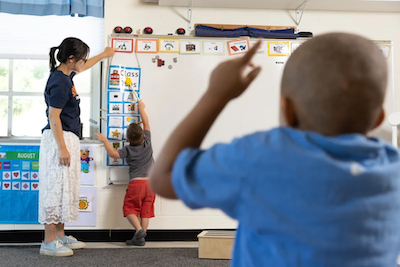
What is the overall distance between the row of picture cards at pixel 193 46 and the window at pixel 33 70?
0.26 meters

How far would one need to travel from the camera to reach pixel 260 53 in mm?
3395

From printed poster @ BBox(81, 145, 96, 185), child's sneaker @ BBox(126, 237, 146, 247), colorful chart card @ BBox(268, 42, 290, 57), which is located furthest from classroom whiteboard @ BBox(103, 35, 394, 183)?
child's sneaker @ BBox(126, 237, 146, 247)

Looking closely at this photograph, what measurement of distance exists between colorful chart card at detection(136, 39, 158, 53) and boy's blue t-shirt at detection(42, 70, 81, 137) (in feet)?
2.57

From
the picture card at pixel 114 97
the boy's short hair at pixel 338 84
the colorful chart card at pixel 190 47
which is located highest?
the colorful chart card at pixel 190 47

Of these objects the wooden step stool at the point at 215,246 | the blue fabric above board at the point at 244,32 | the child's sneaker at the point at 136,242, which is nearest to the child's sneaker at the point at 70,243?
the child's sneaker at the point at 136,242

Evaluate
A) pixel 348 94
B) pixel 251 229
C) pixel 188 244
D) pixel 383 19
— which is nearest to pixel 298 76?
pixel 348 94

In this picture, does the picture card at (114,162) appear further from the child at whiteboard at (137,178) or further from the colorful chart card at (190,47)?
the colorful chart card at (190,47)

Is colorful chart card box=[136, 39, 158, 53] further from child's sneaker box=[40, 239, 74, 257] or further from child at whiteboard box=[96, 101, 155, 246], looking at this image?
child's sneaker box=[40, 239, 74, 257]

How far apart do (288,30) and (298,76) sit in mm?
3072

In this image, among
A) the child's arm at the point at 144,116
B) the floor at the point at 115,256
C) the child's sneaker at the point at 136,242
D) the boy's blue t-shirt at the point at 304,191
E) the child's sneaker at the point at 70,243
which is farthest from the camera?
the child's arm at the point at 144,116

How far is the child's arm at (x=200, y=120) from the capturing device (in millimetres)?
486

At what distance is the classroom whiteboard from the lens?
3.31 meters

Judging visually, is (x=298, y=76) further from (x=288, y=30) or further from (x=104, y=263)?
(x=288, y=30)

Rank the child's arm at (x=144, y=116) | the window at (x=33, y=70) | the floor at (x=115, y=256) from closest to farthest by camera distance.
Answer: the floor at (x=115, y=256) → the child's arm at (x=144, y=116) → the window at (x=33, y=70)
